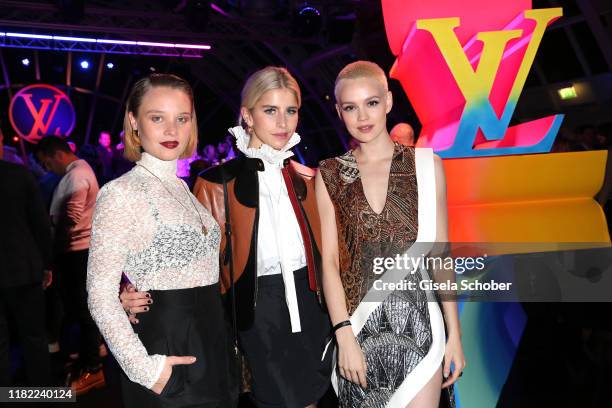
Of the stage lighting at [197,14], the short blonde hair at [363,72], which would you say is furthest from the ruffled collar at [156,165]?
the stage lighting at [197,14]

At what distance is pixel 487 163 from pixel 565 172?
0.45 meters

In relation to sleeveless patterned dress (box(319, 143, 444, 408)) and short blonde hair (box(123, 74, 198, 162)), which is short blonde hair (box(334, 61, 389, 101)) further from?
short blonde hair (box(123, 74, 198, 162))

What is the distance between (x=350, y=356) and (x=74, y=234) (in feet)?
12.0

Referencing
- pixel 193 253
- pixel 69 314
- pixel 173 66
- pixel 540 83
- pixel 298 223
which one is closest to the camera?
pixel 193 253

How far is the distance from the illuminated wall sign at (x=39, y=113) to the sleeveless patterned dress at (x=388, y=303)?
11.3m

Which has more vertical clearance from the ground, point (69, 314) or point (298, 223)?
point (298, 223)

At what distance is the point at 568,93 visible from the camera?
1376cm

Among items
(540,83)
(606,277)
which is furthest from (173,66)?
(606,277)

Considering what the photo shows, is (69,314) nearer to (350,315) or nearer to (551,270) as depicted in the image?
(350,315)

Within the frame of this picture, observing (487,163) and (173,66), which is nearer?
(487,163)

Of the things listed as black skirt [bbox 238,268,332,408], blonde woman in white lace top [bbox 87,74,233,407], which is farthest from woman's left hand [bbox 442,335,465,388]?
blonde woman in white lace top [bbox 87,74,233,407]

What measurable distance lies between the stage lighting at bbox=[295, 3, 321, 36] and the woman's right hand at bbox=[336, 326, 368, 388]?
12.1 metres

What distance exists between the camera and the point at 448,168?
304cm

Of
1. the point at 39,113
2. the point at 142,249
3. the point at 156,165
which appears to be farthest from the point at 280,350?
the point at 39,113
